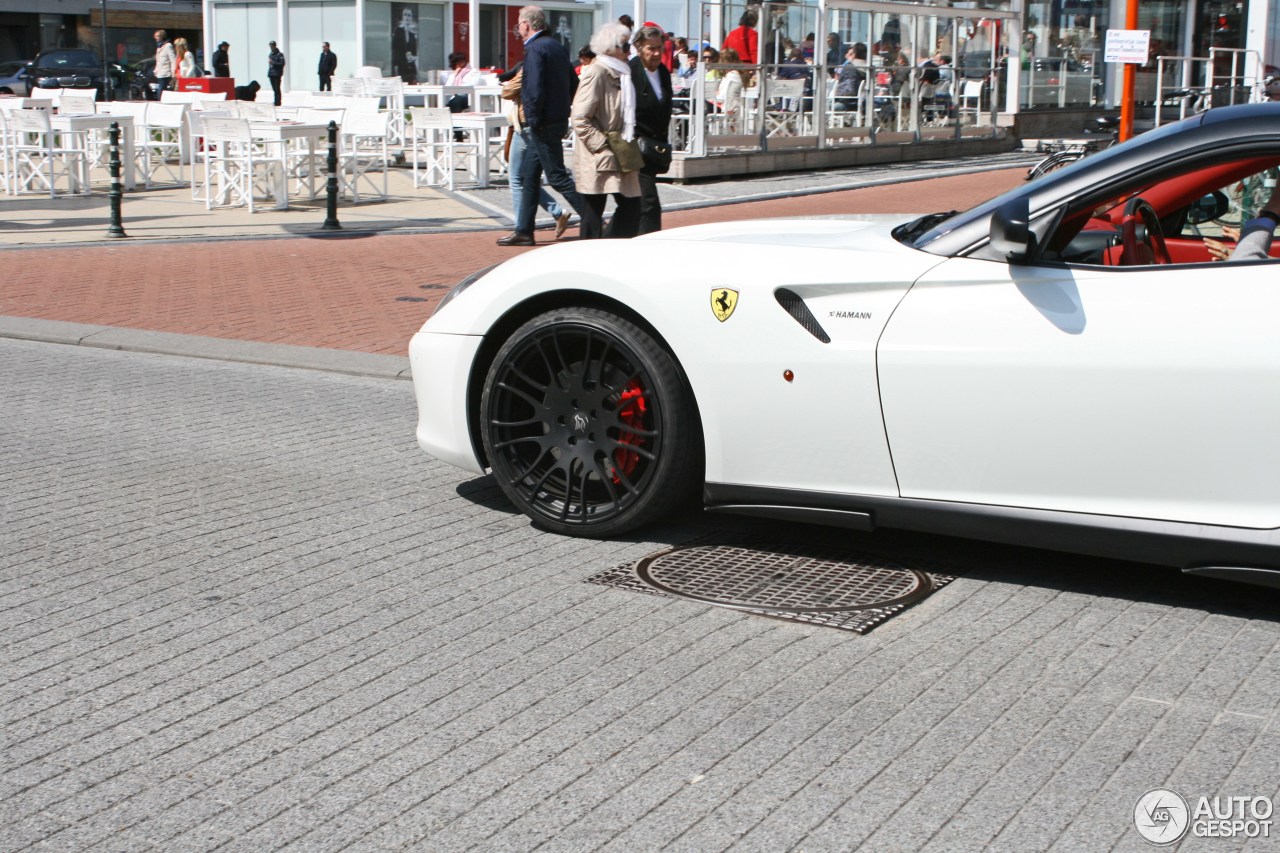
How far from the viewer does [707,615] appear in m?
4.55

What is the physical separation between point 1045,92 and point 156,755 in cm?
2732

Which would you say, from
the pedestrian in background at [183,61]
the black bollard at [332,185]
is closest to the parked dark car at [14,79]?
the pedestrian in background at [183,61]

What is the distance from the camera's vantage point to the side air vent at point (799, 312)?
4.69 m

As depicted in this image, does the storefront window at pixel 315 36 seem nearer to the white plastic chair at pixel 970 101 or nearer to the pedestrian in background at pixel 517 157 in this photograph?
the white plastic chair at pixel 970 101

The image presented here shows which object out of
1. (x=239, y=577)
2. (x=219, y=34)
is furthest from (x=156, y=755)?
(x=219, y=34)

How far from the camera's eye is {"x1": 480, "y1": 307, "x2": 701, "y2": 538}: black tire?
5.02 m

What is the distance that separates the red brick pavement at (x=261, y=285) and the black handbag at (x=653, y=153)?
180 cm

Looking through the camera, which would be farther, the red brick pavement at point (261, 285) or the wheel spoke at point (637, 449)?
the red brick pavement at point (261, 285)

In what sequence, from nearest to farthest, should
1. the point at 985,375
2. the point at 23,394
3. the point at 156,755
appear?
the point at 156,755
the point at 985,375
the point at 23,394

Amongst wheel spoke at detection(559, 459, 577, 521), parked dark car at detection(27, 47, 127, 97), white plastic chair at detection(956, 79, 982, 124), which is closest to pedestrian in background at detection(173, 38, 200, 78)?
parked dark car at detection(27, 47, 127, 97)

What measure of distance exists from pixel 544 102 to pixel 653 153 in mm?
2076

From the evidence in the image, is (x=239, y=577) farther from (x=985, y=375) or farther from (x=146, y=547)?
(x=985, y=375)

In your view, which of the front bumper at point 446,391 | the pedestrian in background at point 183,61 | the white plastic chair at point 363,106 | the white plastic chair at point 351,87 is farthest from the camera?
the pedestrian in background at point 183,61

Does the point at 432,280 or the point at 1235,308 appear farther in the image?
the point at 432,280
